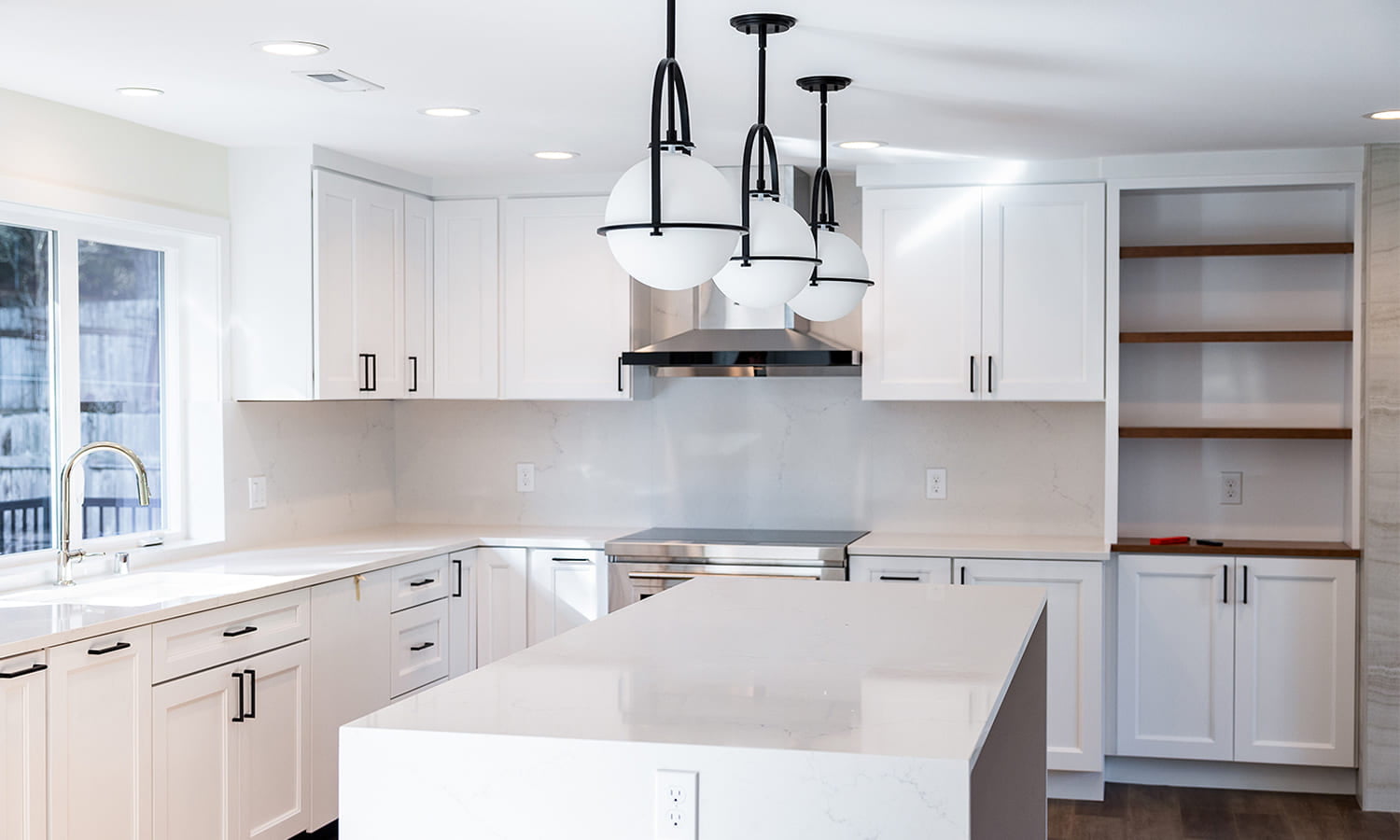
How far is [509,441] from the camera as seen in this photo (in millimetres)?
5270

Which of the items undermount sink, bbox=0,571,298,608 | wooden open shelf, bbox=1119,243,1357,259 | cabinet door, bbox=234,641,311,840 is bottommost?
cabinet door, bbox=234,641,311,840

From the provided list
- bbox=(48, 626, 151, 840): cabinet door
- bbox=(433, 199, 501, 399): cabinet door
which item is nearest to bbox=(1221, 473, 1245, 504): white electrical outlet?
bbox=(433, 199, 501, 399): cabinet door

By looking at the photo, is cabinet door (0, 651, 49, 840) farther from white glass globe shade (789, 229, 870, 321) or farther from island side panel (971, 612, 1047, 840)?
island side panel (971, 612, 1047, 840)

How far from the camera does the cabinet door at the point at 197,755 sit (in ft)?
10.2

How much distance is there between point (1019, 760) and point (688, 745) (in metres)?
1.75

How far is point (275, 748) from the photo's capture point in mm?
3590

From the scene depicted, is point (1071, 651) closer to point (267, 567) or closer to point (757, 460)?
point (757, 460)

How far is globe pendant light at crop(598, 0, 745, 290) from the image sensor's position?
1.87 m

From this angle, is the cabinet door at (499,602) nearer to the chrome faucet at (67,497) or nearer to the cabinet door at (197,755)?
the cabinet door at (197,755)

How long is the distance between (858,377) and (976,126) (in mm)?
1346

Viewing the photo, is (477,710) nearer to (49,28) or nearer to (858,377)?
(49,28)

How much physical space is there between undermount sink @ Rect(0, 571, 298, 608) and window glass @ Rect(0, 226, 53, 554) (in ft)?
0.81

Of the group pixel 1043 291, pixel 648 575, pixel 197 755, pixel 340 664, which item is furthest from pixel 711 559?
pixel 197 755

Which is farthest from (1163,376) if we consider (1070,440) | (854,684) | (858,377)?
(854,684)
